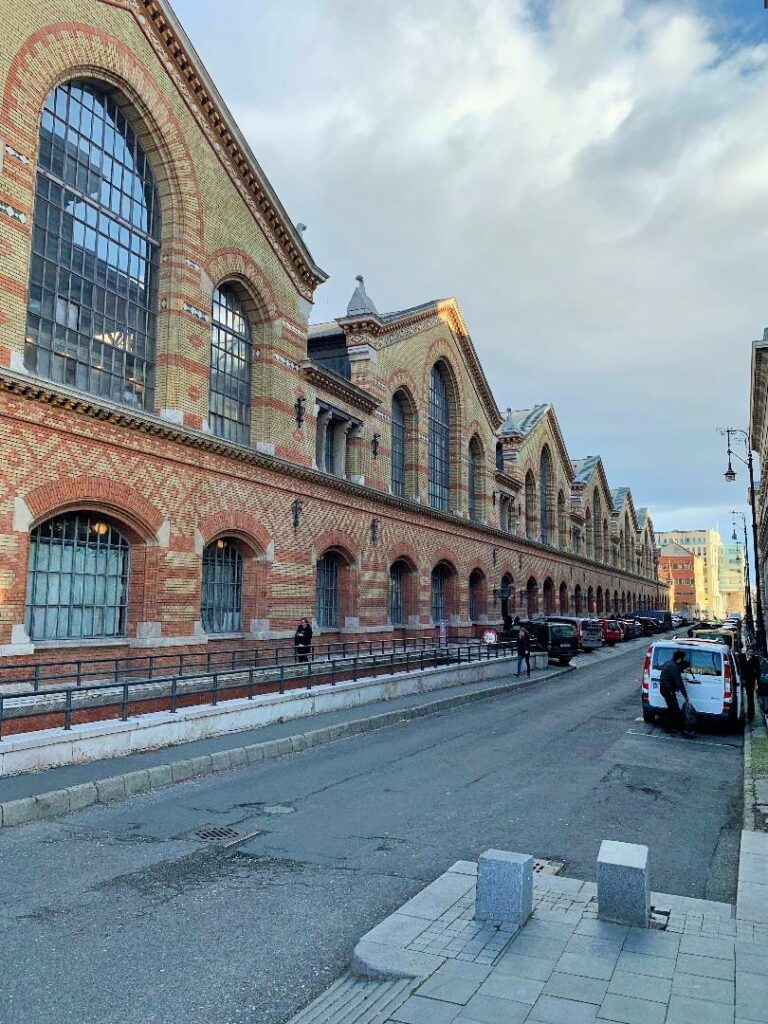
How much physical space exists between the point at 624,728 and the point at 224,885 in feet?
34.5

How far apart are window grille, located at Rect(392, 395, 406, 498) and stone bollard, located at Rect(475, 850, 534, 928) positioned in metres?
24.3

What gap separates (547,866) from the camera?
21.5 feet

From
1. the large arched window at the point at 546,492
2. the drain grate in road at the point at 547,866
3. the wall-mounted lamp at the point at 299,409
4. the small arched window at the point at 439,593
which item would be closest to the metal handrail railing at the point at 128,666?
the wall-mounted lamp at the point at 299,409

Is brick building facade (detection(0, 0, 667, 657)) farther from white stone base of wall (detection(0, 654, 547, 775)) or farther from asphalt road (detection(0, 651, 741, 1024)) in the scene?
asphalt road (detection(0, 651, 741, 1024))

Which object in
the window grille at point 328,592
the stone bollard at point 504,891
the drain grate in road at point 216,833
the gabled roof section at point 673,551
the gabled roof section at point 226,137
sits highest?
the gabled roof section at point 226,137

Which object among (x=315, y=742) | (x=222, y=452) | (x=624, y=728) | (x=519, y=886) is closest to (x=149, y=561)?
(x=222, y=452)

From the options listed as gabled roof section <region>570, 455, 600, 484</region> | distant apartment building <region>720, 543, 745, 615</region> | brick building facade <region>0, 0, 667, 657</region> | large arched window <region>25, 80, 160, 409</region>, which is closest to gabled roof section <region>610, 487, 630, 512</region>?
gabled roof section <region>570, 455, 600, 484</region>

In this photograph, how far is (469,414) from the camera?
118 ft

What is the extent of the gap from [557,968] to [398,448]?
26319 millimetres

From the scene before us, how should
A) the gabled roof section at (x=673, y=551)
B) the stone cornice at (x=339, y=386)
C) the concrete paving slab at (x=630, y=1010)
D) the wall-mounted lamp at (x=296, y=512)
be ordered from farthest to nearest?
the gabled roof section at (x=673, y=551), the stone cornice at (x=339, y=386), the wall-mounted lamp at (x=296, y=512), the concrete paving slab at (x=630, y=1010)

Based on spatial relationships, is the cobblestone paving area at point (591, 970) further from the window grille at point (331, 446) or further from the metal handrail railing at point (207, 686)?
the window grille at point (331, 446)

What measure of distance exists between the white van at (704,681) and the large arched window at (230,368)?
37.9ft

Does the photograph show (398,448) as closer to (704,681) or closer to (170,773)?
(704,681)

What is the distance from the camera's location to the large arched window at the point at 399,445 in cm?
2968
